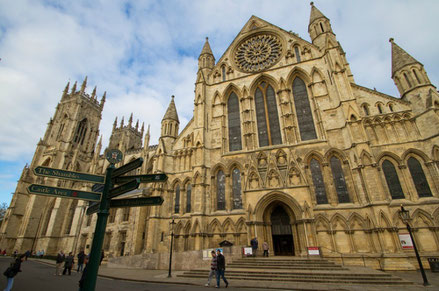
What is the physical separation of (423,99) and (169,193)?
1992cm

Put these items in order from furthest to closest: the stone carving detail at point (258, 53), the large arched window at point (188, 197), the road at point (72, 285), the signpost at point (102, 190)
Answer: the stone carving detail at point (258, 53)
the large arched window at point (188, 197)
the road at point (72, 285)
the signpost at point (102, 190)

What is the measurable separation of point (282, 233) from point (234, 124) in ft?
32.9

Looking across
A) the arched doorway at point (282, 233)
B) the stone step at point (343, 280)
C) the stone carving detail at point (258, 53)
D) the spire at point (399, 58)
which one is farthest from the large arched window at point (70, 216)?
the spire at point (399, 58)

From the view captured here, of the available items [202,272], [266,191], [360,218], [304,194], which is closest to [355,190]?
[360,218]

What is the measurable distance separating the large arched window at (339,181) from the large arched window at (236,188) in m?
6.92

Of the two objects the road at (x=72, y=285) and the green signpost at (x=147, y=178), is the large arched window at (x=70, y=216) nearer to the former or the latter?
the road at (x=72, y=285)

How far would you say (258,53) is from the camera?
22094 mm

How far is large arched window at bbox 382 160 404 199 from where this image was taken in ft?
45.6

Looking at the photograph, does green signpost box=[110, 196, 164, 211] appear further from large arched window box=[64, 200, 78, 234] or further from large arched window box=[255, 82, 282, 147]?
large arched window box=[64, 200, 78, 234]

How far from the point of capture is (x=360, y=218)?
13.7 meters

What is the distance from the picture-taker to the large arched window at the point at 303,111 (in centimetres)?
1753

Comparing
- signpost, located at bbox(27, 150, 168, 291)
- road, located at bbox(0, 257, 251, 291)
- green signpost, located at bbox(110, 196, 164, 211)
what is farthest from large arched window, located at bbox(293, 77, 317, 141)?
signpost, located at bbox(27, 150, 168, 291)

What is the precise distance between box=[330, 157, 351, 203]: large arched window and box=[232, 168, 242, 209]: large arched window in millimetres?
6918

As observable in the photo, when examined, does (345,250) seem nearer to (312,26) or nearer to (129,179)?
(129,179)
